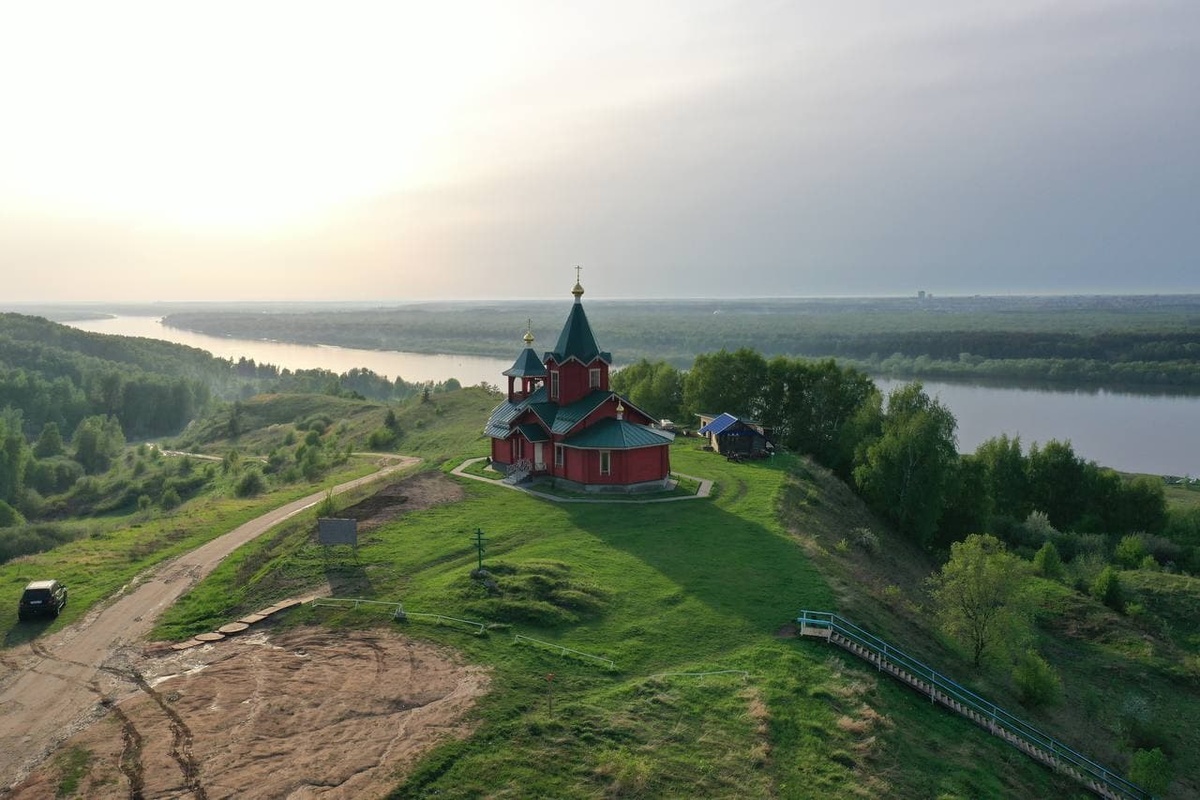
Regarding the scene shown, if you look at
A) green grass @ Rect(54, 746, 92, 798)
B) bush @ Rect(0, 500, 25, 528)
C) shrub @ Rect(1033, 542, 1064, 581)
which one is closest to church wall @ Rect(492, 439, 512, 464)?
green grass @ Rect(54, 746, 92, 798)

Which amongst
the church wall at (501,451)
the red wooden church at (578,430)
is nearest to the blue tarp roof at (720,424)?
the red wooden church at (578,430)

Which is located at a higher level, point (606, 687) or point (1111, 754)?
point (606, 687)

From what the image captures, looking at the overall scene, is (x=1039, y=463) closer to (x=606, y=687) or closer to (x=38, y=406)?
(x=606, y=687)

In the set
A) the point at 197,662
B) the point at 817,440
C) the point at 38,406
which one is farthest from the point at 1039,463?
the point at 38,406

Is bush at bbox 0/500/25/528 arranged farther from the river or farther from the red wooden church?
the river

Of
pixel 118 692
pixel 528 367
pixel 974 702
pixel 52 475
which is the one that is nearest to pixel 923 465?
pixel 528 367
